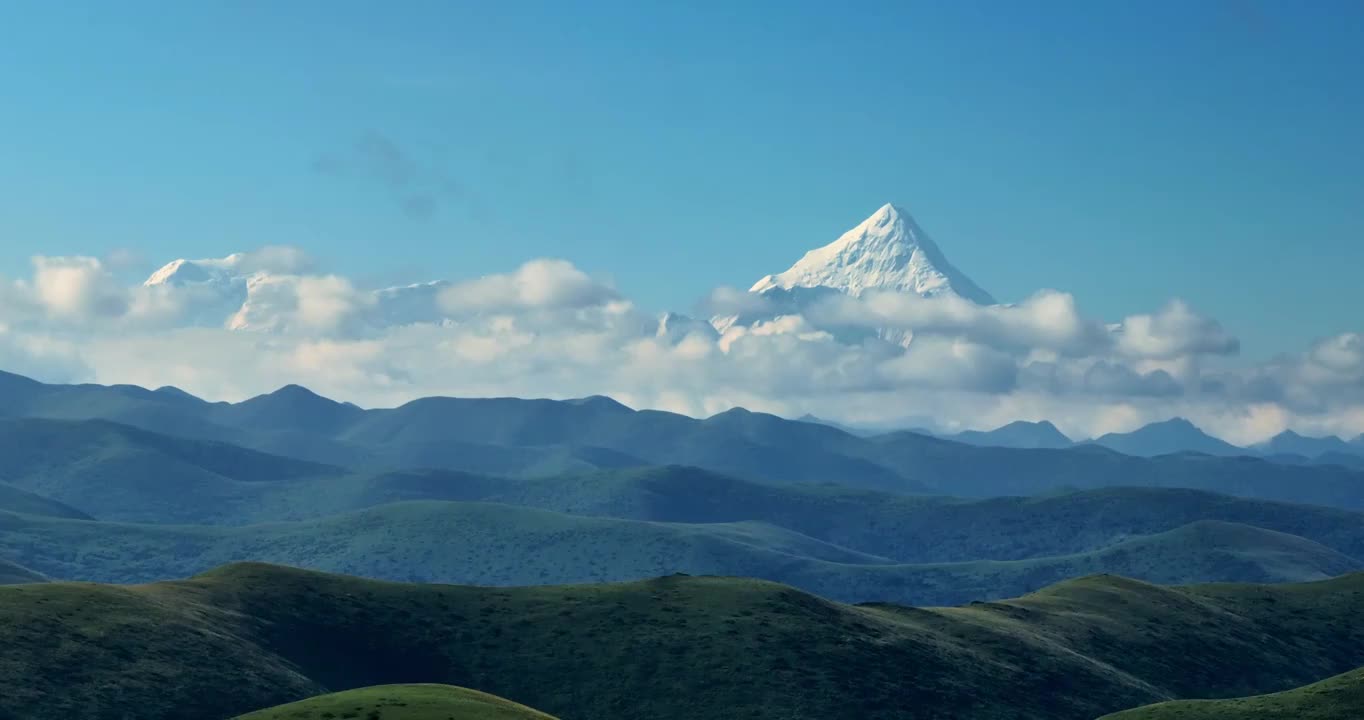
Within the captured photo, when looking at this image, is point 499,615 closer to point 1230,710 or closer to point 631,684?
point 631,684

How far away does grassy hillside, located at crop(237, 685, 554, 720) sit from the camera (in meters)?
93.1

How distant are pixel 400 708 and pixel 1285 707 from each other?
8510 centimetres

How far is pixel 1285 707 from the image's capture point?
137 meters

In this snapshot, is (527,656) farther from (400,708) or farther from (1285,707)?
(400,708)

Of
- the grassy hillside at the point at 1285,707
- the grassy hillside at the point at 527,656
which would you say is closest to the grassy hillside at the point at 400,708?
the grassy hillside at the point at 527,656

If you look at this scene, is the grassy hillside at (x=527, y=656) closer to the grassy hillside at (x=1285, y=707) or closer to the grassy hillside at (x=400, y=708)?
the grassy hillside at (x=1285, y=707)

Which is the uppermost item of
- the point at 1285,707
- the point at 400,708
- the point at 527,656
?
the point at 400,708

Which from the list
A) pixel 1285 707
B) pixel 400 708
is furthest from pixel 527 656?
pixel 400 708

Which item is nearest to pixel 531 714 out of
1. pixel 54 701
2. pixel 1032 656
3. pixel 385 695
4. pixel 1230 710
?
pixel 385 695

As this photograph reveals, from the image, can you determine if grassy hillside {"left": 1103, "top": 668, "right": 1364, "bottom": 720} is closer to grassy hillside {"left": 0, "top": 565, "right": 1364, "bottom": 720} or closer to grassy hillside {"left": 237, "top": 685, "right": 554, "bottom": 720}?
grassy hillside {"left": 0, "top": 565, "right": 1364, "bottom": 720}

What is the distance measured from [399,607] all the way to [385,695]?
97766mm

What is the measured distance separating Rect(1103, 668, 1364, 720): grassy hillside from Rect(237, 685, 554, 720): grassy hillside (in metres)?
66.1

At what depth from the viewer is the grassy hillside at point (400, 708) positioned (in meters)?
93.1

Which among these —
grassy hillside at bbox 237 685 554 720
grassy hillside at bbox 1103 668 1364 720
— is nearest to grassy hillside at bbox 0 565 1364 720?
grassy hillside at bbox 1103 668 1364 720
